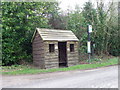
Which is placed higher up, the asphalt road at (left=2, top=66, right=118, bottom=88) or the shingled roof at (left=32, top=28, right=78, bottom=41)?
the shingled roof at (left=32, top=28, right=78, bottom=41)

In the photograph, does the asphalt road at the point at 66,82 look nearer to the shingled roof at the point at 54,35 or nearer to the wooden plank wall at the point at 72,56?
the shingled roof at the point at 54,35

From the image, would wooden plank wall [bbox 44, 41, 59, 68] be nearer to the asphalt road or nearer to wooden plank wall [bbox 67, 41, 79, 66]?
wooden plank wall [bbox 67, 41, 79, 66]

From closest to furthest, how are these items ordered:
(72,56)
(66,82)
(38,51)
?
(66,82)
(38,51)
(72,56)

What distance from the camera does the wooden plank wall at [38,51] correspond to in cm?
1066

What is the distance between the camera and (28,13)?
42.5 ft

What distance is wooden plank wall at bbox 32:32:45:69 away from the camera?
35.0ft

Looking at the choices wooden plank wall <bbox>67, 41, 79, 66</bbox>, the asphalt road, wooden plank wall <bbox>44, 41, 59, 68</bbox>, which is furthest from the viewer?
wooden plank wall <bbox>67, 41, 79, 66</bbox>

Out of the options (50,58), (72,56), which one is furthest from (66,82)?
(72,56)

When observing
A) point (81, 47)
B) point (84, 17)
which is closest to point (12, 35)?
point (81, 47)

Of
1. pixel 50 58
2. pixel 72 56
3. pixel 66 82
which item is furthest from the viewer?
pixel 72 56

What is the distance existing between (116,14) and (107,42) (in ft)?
11.6

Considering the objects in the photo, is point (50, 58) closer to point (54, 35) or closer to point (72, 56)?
point (54, 35)

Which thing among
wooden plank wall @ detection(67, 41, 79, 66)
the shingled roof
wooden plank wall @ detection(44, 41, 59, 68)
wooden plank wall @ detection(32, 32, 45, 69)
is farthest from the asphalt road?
wooden plank wall @ detection(67, 41, 79, 66)

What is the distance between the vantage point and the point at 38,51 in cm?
1130
